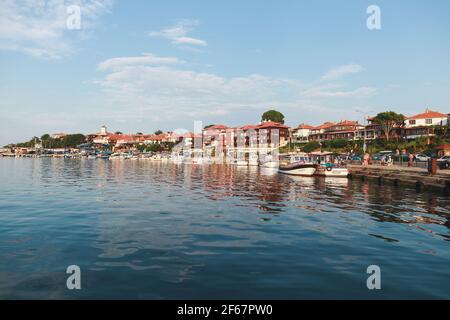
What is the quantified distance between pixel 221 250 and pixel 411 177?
30.7 metres

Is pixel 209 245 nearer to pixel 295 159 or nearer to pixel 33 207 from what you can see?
pixel 33 207

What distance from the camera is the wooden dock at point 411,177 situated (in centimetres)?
3079

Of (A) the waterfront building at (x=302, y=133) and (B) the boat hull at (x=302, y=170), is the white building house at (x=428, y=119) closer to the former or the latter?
(A) the waterfront building at (x=302, y=133)

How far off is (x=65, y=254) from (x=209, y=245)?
Result: 482 cm

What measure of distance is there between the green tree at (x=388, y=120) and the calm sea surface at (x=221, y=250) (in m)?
92.1

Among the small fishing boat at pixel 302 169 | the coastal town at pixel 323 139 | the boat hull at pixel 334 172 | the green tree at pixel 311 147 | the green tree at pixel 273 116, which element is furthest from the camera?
the green tree at pixel 273 116

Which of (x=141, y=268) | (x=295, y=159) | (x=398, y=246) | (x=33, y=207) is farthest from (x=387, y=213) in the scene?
(x=295, y=159)

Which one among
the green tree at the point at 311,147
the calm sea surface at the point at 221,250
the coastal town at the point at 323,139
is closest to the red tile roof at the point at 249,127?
the coastal town at the point at 323,139

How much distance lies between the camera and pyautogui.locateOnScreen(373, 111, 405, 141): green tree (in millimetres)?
103688

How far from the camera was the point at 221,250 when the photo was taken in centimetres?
1184

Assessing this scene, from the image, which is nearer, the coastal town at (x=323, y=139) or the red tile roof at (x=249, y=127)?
the coastal town at (x=323, y=139)

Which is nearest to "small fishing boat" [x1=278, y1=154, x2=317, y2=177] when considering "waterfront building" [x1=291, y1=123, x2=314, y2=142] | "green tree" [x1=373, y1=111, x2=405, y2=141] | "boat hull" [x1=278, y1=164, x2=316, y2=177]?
"boat hull" [x1=278, y1=164, x2=316, y2=177]

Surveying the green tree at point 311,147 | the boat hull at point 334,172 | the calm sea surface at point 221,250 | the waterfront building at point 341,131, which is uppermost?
the waterfront building at point 341,131
